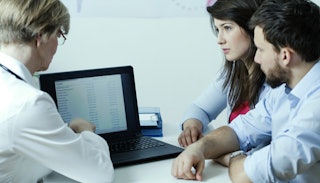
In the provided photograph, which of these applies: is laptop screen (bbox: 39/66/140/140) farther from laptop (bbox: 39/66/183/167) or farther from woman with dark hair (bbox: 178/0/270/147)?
woman with dark hair (bbox: 178/0/270/147)

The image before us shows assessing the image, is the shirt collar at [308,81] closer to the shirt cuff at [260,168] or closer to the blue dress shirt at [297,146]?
the blue dress shirt at [297,146]

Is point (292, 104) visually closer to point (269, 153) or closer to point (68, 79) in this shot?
point (269, 153)

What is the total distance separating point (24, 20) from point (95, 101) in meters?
0.49

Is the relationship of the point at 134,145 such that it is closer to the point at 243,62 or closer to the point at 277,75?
the point at 277,75

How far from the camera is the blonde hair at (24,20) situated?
1156 millimetres

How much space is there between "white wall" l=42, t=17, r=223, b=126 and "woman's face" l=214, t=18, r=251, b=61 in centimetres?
70

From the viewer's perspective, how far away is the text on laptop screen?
1.53 metres

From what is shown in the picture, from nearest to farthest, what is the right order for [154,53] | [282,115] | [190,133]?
[282,115] → [190,133] → [154,53]

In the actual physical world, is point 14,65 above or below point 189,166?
above

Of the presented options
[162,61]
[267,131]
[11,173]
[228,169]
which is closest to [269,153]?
[228,169]

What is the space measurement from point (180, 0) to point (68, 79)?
1163mm

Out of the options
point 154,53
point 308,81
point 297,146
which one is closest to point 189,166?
point 297,146

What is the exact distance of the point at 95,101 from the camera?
1.58 meters

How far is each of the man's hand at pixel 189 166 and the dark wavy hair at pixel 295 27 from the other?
397 mm
